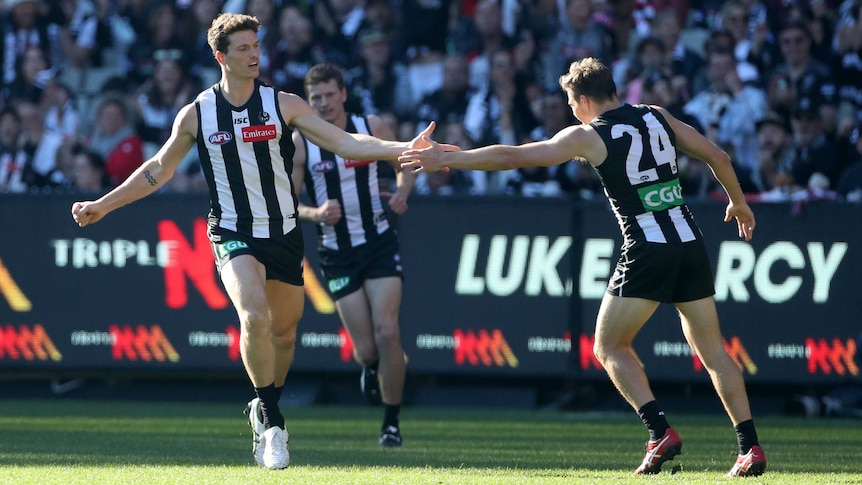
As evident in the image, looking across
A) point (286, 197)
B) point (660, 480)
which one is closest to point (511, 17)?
→ point (286, 197)

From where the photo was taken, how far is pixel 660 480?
21.6ft

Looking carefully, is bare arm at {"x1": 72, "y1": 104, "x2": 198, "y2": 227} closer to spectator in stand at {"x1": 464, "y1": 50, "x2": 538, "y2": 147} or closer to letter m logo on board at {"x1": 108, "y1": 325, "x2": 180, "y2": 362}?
letter m logo on board at {"x1": 108, "y1": 325, "x2": 180, "y2": 362}

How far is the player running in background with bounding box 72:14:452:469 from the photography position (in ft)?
A: 23.9

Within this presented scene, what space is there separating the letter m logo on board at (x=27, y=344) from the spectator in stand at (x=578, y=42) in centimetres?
560

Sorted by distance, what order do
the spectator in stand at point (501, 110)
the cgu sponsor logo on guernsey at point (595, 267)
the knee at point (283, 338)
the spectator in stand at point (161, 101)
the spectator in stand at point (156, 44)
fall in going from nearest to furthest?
the knee at point (283, 338) → the cgu sponsor logo on guernsey at point (595, 267) → the spectator in stand at point (501, 110) → the spectator in stand at point (161, 101) → the spectator in stand at point (156, 44)

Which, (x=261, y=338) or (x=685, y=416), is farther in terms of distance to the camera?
(x=685, y=416)

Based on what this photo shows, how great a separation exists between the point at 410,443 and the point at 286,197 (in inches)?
85.9

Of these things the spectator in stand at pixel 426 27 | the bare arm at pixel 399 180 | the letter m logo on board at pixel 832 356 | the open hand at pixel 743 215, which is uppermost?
the spectator in stand at pixel 426 27

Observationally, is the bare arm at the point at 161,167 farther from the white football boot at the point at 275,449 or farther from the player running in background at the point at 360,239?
the player running in background at the point at 360,239

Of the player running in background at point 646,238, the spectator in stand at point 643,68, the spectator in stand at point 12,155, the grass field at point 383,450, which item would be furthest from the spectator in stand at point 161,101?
the player running in background at point 646,238

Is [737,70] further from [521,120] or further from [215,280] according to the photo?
[215,280]

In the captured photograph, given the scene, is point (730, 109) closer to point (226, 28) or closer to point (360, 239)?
point (360, 239)

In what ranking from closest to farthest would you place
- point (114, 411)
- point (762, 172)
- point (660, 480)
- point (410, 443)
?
point (660, 480) < point (410, 443) < point (114, 411) < point (762, 172)

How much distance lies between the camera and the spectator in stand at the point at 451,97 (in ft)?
45.1
